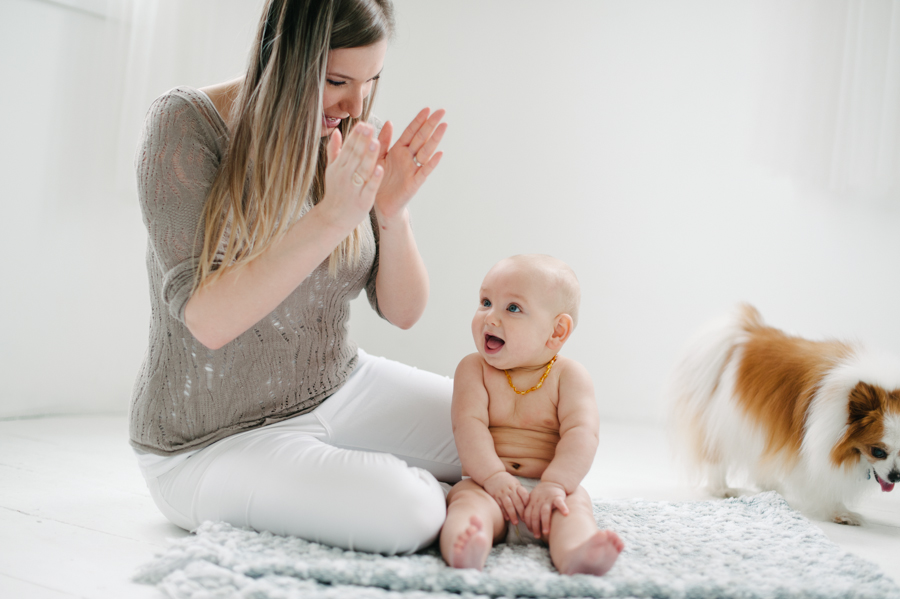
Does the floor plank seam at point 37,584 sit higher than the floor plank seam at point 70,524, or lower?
higher

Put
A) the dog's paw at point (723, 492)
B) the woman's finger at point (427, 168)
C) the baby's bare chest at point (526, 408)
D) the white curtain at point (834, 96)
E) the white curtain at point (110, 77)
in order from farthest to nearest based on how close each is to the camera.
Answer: the white curtain at point (834, 96)
the white curtain at point (110, 77)
the dog's paw at point (723, 492)
the baby's bare chest at point (526, 408)
the woman's finger at point (427, 168)

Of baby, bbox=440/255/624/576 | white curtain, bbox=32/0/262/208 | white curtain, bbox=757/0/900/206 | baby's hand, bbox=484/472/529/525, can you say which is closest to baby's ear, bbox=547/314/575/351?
baby, bbox=440/255/624/576

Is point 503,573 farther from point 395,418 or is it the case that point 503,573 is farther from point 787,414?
point 787,414

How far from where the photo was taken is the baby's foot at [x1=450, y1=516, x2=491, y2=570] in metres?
0.90

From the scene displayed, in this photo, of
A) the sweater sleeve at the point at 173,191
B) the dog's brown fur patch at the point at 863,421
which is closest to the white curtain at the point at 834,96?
the dog's brown fur patch at the point at 863,421

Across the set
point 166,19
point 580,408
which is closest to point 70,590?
point 580,408

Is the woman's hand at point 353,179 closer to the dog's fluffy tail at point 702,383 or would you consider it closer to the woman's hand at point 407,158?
the woman's hand at point 407,158

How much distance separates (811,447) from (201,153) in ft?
4.05

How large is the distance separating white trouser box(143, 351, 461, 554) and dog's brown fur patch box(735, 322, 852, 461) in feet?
2.58

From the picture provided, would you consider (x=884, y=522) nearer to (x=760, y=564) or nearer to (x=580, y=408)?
(x=760, y=564)

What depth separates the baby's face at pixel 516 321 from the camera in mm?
1160

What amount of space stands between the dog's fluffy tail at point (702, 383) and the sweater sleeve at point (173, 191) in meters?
1.15

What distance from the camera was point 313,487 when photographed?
1002mm

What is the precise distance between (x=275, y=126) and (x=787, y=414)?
1.15 meters
